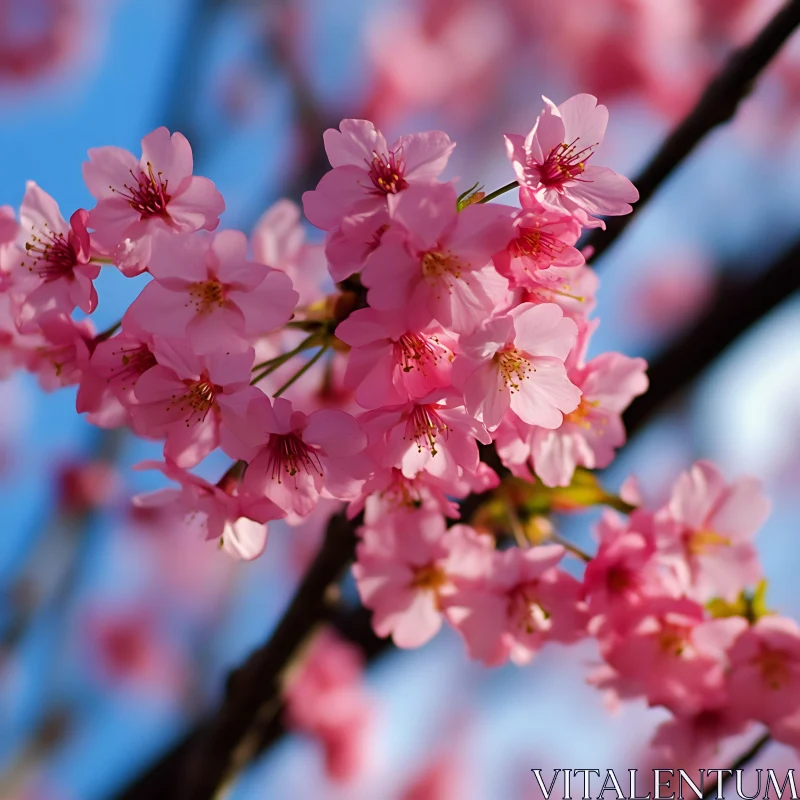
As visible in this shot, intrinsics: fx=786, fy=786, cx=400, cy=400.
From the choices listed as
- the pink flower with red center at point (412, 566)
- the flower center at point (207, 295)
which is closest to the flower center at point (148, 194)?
the flower center at point (207, 295)

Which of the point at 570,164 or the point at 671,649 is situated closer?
the point at 570,164

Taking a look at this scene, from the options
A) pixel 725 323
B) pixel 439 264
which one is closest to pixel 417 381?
pixel 439 264

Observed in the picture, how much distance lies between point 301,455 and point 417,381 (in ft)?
0.51

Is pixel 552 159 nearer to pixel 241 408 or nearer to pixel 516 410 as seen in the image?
pixel 516 410

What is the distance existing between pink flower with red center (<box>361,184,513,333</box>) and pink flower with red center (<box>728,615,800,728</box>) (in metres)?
0.65

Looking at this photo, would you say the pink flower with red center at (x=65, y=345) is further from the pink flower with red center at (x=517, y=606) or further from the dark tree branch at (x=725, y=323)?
the dark tree branch at (x=725, y=323)

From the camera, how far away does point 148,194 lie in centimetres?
88

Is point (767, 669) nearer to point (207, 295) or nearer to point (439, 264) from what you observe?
point (439, 264)

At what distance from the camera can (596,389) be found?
1.02 meters

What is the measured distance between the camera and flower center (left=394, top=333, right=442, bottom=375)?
0.79 m

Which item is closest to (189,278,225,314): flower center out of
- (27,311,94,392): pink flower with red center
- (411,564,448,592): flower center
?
(27,311,94,392): pink flower with red center

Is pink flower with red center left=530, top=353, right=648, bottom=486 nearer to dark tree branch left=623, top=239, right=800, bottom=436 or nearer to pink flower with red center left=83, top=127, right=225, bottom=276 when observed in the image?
pink flower with red center left=83, top=127, right=225, bottom=276

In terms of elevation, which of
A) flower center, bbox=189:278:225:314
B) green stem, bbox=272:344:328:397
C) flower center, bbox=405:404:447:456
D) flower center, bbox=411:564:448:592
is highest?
green stem, bbox=272:344:328:397

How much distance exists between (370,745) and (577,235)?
A: 2747mm
